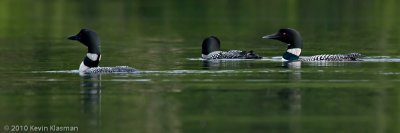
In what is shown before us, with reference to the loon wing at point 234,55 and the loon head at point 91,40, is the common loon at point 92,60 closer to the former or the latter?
the loon head at point 91,40

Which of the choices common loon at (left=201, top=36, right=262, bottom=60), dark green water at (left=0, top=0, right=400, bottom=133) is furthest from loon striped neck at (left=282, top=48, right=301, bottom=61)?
common loon at (left=201, top=36, right=262, bottom=60)

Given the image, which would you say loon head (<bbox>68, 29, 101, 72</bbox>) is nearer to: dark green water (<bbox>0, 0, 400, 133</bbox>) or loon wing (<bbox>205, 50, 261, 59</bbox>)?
dark green water (<bbox>0, 0, 400, 133</bbox>)

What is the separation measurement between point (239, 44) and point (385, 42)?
15.2 feet

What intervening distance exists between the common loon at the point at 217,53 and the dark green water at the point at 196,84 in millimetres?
492

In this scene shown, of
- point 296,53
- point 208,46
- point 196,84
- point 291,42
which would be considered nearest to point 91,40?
point 196,84

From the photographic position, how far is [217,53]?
3759 cm

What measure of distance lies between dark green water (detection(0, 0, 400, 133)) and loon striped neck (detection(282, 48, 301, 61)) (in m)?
0.46

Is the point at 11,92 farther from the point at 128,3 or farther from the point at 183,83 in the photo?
the point at 128,3

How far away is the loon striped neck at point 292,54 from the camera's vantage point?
122ft

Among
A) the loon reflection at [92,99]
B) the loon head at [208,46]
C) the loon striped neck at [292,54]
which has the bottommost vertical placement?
the loon reflection at [92,99]

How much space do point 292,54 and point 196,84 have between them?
340 inches

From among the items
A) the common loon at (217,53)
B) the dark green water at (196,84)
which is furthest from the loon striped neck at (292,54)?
the common loon at (217,53)

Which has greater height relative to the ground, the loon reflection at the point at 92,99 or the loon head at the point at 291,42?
the loon head at the point at 291,42

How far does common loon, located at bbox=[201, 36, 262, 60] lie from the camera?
36.7m
